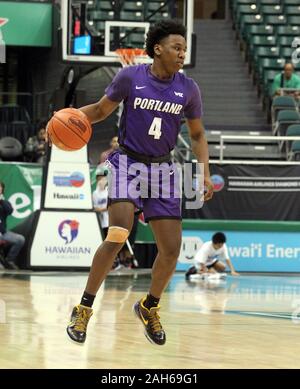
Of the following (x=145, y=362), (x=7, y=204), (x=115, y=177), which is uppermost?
(x=115, y=177)

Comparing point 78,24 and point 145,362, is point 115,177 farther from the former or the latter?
point 78,24

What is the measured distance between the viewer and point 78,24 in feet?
62.0

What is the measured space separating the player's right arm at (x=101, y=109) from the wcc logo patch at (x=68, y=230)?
9.58m

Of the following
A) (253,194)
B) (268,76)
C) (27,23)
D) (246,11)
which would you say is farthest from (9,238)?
(246,11)

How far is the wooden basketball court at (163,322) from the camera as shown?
6.85 m

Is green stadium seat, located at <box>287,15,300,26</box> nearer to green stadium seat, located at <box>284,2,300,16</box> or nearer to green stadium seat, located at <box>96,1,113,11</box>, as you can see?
green stadium seat, located at <box>284,2,300,16</box>

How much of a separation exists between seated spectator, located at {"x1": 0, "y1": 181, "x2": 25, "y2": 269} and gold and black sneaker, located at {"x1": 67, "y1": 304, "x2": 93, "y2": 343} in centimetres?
1022

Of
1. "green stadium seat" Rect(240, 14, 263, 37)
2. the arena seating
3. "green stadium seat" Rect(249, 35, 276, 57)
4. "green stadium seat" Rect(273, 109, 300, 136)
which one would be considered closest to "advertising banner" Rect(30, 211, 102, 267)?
"green stadium seat" Rect(273, 109, 300, 136)

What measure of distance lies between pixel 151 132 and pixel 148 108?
176mm

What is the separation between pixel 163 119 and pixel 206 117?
56.8 feet

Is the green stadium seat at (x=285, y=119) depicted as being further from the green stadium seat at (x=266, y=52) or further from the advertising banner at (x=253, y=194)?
the green stadium seat at (x=266, y=52)

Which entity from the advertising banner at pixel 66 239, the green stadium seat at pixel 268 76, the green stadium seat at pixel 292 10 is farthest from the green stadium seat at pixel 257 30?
the advertising banner at pixel 66 239

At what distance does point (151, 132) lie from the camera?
7.49 m
